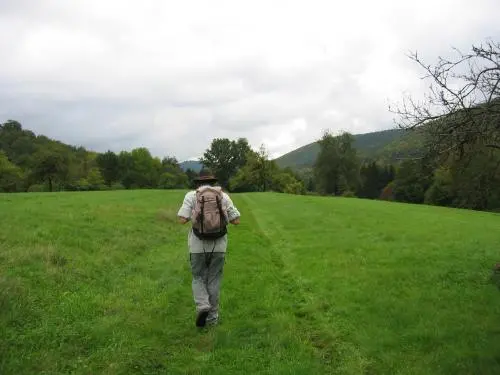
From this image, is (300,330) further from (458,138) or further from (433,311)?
(458,138)

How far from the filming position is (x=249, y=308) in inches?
409

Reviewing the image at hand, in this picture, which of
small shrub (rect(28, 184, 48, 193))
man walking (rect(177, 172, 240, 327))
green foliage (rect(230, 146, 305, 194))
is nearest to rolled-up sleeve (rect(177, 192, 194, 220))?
man walking (rect(177, 172, 240, 327))

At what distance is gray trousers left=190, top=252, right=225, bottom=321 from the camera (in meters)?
9.13

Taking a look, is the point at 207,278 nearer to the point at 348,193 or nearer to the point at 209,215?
the point at 209,215

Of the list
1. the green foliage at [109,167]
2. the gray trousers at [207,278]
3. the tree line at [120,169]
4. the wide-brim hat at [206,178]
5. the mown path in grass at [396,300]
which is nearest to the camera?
the mown path in grass at [396,300]

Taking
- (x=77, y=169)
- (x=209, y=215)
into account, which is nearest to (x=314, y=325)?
(x=209, y=215)

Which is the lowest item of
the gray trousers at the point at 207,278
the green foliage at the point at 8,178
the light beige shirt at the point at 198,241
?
the gray trousers at the point at 207,278

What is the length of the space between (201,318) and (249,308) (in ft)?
5.60

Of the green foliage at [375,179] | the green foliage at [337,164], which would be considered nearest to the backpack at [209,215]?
the green foliage at [337,164]

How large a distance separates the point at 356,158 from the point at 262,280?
10118 centimetres

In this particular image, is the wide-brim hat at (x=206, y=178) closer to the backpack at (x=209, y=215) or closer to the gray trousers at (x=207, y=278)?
the backpack at (x=209, y=215)

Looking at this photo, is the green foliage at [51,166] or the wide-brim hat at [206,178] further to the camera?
the green foliage at [51,166]

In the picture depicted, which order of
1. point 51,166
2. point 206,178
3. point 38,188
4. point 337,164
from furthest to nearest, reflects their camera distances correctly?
point 337,164 < point 38,188 < point 51,166 < point 206,178

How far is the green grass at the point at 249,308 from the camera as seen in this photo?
24.3 feet
